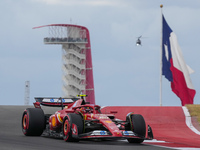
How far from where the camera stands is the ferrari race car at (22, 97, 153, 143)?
1380 cm

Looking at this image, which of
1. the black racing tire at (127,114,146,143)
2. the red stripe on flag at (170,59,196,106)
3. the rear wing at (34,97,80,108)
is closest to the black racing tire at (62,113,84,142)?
the black racing tire at (127,114,146,143)

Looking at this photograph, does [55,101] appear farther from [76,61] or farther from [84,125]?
[76,61]

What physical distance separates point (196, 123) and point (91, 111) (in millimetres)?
11235

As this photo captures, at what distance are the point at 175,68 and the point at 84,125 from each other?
26270 millimetres

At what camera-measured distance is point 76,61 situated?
87.4 m

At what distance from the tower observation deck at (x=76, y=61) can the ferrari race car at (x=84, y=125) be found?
6942 cm

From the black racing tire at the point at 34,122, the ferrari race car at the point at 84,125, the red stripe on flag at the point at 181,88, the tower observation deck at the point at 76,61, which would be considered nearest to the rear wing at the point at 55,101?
the ferrari race car at the point at 84,125

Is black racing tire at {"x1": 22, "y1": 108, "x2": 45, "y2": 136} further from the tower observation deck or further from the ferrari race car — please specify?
the tower observation deck

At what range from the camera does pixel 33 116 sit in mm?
16703

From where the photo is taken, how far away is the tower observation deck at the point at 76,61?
87.1m

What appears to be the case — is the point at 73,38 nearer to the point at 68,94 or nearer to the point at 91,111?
the point at 68,94

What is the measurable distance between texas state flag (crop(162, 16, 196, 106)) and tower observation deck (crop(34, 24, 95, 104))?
4669 cm

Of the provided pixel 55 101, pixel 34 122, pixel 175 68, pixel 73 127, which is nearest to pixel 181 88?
pixel 175 68

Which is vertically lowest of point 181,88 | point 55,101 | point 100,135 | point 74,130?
point 100,135
